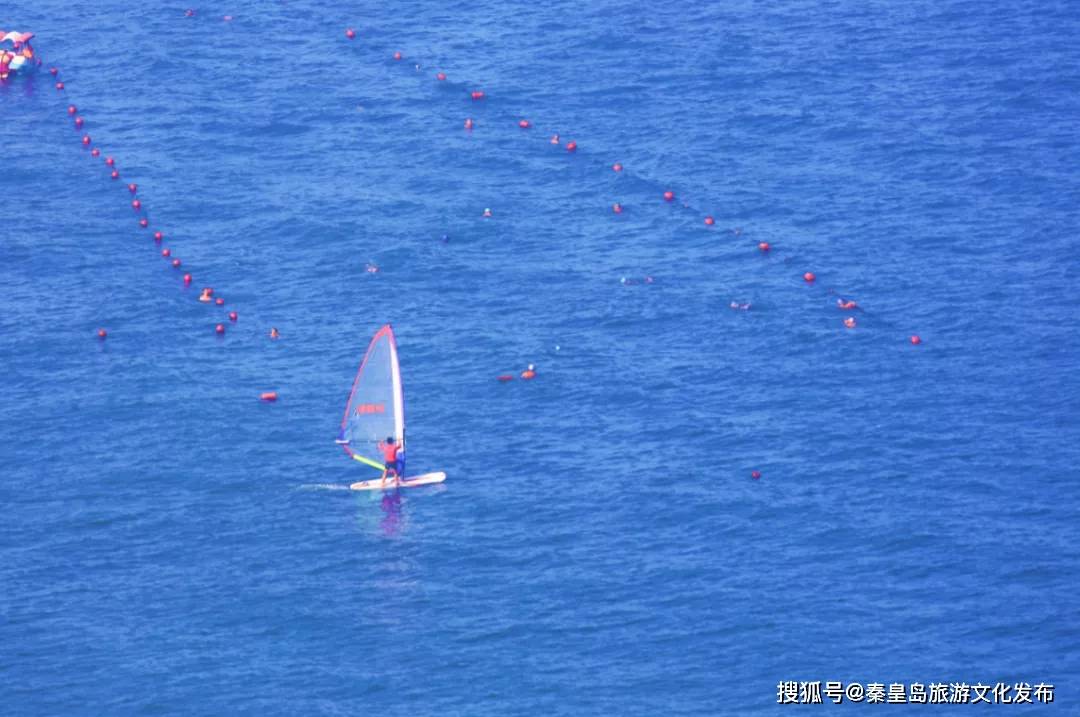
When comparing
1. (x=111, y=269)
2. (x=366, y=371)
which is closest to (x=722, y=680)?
(x=366, y=371)

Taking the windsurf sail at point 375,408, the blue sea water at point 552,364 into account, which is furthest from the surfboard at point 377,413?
the blue sea water at point 552,364

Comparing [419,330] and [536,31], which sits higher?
[536,31]

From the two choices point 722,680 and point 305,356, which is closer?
point 722,680

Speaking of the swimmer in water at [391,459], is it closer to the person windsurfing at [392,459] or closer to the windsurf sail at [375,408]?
the person windsurfing at [392,459]

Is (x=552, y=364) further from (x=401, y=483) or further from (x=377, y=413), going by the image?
(x=401, y=483)

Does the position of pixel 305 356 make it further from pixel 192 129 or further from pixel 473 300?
pixel 192 129

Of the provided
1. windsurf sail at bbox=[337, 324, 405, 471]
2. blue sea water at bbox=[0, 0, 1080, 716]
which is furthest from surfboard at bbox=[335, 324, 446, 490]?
blue sea water at bbox=[0, 0, 1080, 716]
